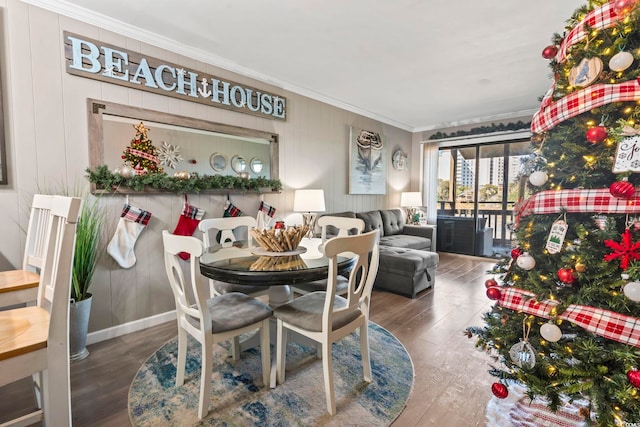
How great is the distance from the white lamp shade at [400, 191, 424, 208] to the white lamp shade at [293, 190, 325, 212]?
8.31 feet

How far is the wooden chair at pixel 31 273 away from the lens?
1.52 metres

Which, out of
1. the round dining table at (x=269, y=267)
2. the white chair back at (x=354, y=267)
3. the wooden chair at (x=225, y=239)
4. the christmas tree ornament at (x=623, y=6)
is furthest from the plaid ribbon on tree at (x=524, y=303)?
the wooden chair at (x=225, y=239)

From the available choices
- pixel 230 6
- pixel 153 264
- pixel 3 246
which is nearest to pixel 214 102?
pixel 230 6

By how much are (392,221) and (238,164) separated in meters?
2.91

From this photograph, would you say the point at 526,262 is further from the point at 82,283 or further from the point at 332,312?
the point at 82,283

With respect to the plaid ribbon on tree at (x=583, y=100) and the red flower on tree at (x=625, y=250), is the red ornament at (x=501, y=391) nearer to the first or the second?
the red flower on tree at (x=625, y=250)

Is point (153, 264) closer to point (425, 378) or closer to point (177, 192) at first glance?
point (177, 192)

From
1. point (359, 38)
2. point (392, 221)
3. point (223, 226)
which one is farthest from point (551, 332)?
point (392, 221)

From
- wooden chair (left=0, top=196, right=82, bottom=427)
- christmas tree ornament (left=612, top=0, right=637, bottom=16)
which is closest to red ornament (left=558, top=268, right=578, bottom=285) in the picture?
christmas tree ornament (left=612, top=0, right=637, bottom=16)

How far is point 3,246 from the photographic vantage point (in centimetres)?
195

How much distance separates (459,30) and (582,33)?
143cm

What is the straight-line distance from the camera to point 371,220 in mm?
4555

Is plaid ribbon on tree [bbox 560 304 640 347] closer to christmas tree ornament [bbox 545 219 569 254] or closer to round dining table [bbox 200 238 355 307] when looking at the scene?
christmas tree ornament [bbox 545 219 569 254]

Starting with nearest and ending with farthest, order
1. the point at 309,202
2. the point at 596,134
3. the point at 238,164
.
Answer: the point at 596,134 < the point at 238,164 < the point at 309,202
